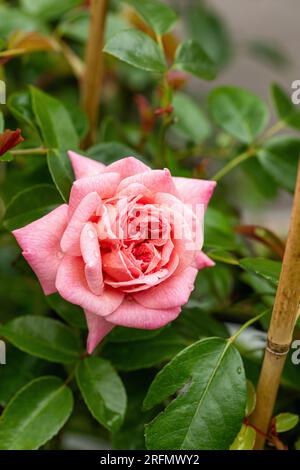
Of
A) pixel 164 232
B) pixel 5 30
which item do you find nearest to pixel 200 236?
pixel 164 232

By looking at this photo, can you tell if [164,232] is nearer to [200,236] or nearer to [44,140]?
[200,236]

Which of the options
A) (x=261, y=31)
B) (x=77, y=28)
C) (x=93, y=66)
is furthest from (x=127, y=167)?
(x=261, y=31)

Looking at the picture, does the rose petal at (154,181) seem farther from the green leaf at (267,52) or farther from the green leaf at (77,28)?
the green leaf at (267,52)

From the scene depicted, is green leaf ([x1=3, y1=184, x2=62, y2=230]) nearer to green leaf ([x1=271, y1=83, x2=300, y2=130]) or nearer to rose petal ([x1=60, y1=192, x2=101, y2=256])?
rose petal ([x1=60, y1=192, x2=101, y2=256])

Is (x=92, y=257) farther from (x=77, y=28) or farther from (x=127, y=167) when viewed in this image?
(x=77, y=28)

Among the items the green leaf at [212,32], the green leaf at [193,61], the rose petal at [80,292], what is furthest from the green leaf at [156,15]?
the green leaf at [212,32]

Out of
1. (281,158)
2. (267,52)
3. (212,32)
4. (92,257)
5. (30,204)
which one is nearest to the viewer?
(92,257)

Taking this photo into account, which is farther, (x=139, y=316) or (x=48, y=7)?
(x=48, y=7)
